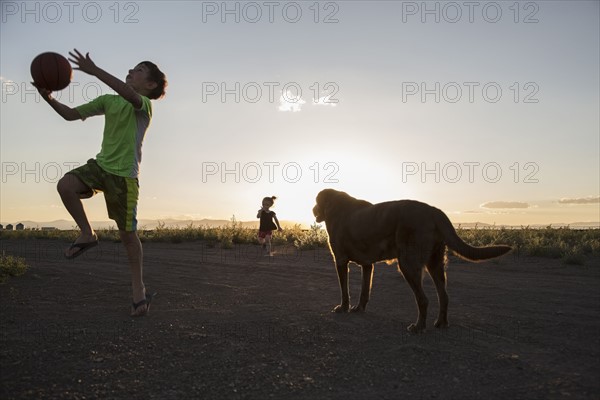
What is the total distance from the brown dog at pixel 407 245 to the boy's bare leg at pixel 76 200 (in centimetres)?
303

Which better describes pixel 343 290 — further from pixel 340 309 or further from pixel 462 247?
pixel 462 247

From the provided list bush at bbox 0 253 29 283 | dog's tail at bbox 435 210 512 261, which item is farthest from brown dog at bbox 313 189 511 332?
bush at bbox 0 253 29 283

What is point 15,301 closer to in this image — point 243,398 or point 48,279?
point 48,279

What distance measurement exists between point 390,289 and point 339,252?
2139mm

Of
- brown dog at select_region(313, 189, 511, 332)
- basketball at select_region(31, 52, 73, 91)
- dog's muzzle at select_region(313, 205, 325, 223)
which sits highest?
basketball at select_region(31, 52, 73, 91)

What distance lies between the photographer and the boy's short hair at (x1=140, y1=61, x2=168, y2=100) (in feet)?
17.4

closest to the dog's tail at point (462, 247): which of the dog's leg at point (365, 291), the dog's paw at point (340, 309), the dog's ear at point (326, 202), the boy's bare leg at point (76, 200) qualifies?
the dog's leg at point (365, 291)

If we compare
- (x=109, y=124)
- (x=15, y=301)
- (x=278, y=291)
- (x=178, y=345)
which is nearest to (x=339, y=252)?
(x=278, y=291)

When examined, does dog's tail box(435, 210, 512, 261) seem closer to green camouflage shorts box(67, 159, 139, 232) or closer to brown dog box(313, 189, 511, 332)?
brown dog box(313, 189, 511, 332)

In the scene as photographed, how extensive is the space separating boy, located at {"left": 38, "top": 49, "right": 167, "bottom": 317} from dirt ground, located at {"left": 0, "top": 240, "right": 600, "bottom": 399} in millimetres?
804

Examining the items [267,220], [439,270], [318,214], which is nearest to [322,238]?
[267,220]

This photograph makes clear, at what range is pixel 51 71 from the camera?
502cm

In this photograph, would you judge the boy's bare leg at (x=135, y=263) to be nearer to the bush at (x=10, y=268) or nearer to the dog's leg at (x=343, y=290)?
the dog's leg at (x=343, y=290)

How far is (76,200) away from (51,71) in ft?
4.83
